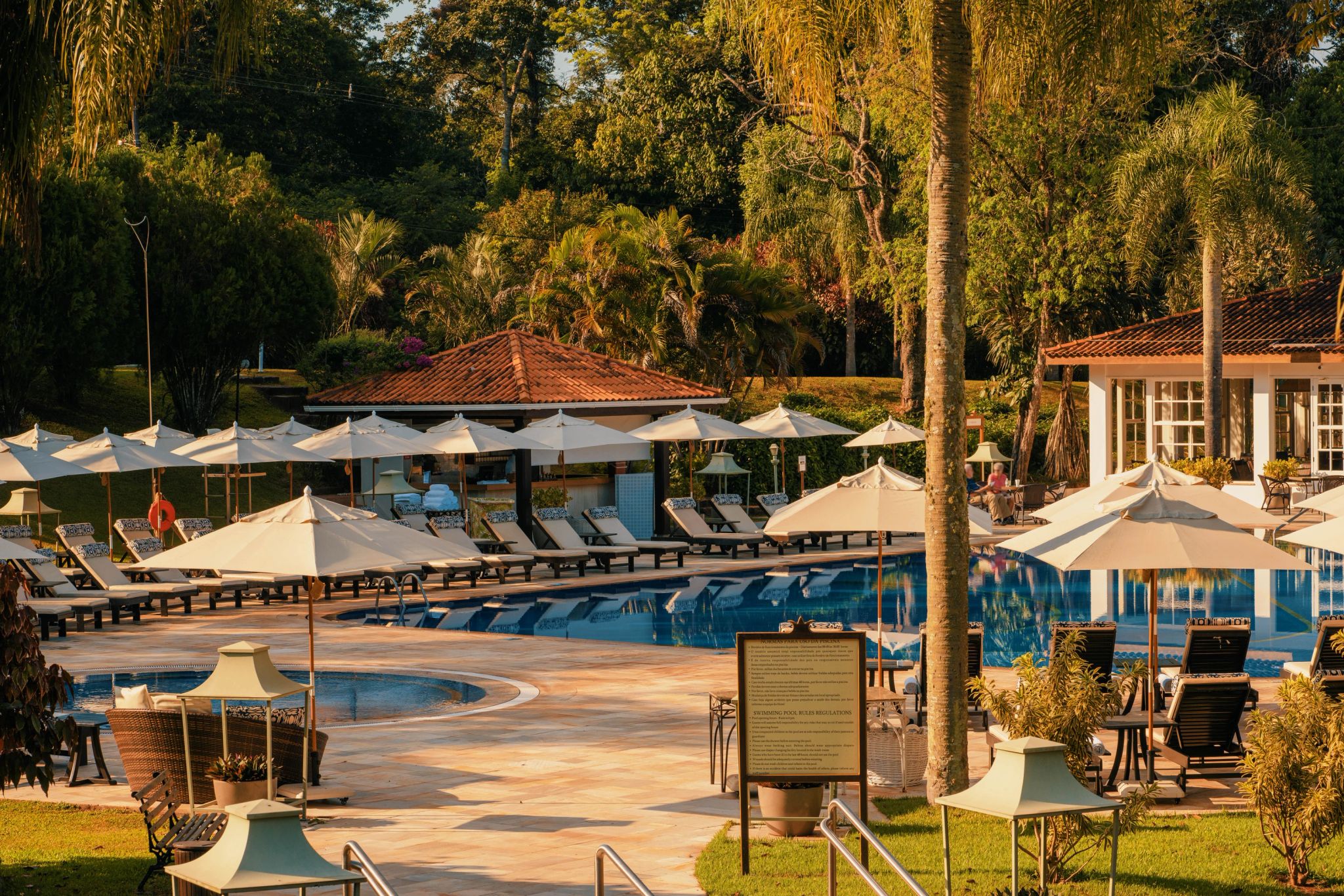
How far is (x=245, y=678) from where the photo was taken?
31.8 feet

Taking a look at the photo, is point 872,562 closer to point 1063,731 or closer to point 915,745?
point 915,745

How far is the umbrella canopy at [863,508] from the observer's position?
45.1ft

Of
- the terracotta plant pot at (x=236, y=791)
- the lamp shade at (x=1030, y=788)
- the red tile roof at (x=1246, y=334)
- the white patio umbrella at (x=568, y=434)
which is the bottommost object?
the terracotta plant pot at (x=236, y=791)

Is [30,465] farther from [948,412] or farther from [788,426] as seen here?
[948,412]

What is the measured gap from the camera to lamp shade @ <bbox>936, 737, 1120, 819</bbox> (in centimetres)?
647

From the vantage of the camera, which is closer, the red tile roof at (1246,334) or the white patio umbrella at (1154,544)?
the white patio umbrella at (1154,544)

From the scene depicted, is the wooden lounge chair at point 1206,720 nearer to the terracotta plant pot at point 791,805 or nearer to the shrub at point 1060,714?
the shrub at point 1060,714

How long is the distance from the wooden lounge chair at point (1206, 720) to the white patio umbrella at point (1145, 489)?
226 cm

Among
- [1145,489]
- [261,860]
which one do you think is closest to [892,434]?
[1145,489]

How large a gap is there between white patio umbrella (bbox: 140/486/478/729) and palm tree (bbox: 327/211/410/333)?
3147 centimetres

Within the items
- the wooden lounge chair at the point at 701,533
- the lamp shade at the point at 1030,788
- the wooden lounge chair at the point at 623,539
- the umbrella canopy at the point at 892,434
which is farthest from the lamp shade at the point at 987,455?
the lamp shade at the point at 1030,788

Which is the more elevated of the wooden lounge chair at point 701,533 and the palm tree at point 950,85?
the palm tree at point 950,85

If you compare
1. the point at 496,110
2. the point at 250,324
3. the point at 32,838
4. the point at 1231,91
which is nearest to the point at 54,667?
the point at 32,838

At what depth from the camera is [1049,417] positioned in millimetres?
→ 45312
